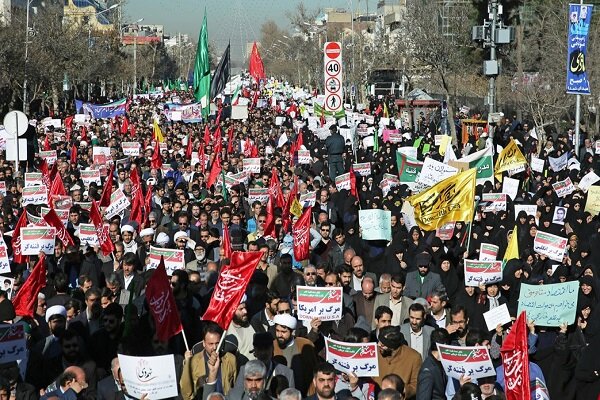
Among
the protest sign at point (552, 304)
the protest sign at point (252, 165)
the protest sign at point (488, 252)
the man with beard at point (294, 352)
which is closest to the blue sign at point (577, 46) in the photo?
the protest sign at point (252, 165)

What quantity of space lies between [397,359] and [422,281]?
3.26 meters

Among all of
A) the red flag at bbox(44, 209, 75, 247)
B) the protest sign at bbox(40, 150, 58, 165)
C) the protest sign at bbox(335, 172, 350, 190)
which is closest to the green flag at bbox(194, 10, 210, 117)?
the protest sign at bbox(40, 150, 58, 165)

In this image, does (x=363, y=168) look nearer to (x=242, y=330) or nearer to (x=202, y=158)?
(x=202, y=158)

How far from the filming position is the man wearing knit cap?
8070 millimetres

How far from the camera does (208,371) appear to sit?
7.90m

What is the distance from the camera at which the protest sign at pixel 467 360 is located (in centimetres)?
773

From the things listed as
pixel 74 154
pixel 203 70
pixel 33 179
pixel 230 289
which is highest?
pixel 203 70

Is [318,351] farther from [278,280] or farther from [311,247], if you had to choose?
[311,247]

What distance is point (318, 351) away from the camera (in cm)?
895

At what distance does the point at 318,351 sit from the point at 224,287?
889 mm

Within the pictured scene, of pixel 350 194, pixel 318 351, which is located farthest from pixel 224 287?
pixel 350 194

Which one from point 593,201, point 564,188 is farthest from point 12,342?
point 564,188

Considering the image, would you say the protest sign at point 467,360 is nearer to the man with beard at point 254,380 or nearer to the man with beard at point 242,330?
the man with beard at point 254,380

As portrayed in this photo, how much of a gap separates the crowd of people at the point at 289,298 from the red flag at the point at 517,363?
28cm
